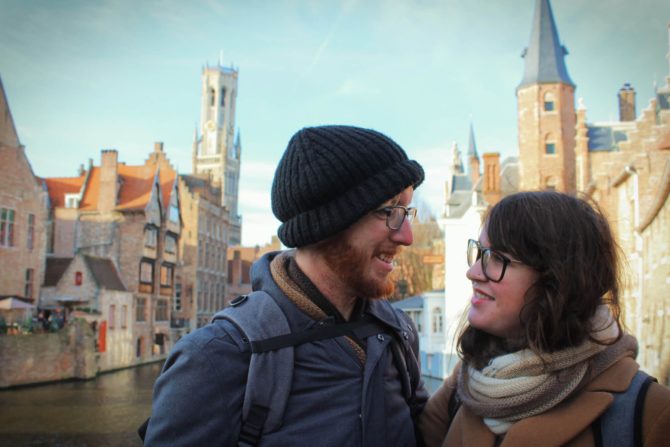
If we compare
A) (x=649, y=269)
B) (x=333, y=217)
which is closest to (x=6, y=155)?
(x=649, y=269)

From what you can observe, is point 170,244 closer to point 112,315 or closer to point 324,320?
point 112,315

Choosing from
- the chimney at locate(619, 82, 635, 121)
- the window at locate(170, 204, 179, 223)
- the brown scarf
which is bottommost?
the brown scarf

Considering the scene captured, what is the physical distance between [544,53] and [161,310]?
28402mm

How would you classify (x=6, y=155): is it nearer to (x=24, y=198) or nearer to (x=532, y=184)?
(x=24, y=198)

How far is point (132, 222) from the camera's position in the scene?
3588 cm

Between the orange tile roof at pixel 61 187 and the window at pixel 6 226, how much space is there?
9612 millimetres

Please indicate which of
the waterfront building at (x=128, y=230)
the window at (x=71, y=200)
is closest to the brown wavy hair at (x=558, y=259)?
the waterfront building at (x=128, y=230)

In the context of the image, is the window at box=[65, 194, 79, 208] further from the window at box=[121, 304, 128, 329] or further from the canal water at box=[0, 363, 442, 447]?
the canal water at box=[0, 363, 442, 447]

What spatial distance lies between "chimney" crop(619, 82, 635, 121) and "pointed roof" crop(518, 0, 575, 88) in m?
5.96

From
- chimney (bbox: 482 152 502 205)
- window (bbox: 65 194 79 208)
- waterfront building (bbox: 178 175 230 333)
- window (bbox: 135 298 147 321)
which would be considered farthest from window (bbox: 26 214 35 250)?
chimney (bbox: 482 152 502 205)

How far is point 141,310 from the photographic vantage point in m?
36.1

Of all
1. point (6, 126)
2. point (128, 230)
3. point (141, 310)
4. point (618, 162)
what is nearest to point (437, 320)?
point (618, 162)

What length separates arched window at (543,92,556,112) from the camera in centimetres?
3544

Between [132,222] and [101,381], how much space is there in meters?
11.2
